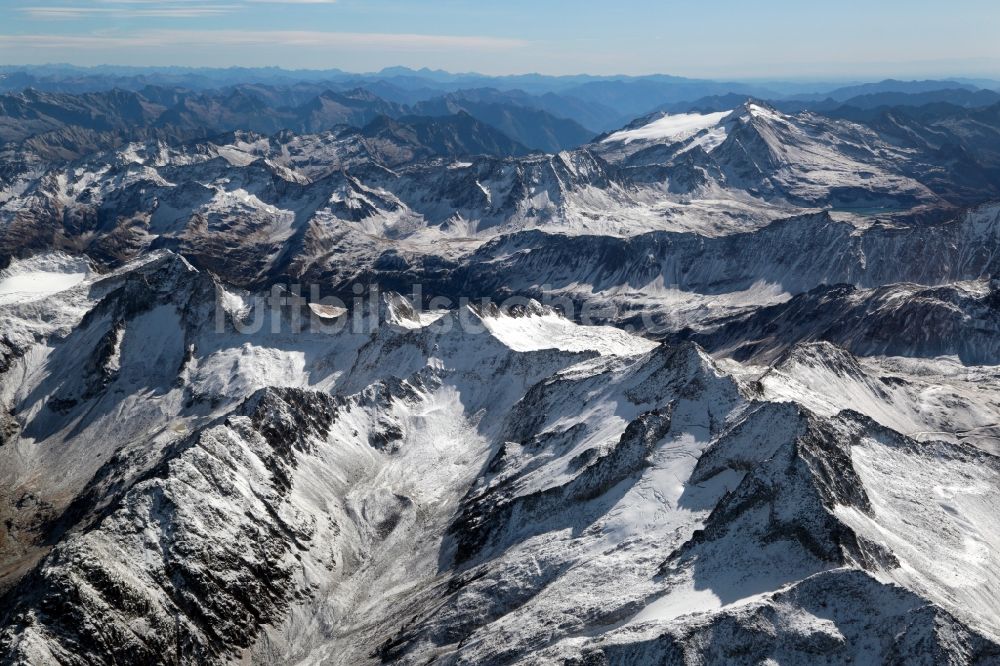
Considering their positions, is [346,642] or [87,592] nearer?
[87,592]

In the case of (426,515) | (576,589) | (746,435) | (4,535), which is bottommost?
(4,535)

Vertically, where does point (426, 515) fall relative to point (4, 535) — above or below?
above

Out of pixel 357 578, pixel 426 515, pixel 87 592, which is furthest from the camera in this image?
pixel 426 515

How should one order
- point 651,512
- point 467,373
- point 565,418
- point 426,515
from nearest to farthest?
point 651,512, point 426,515, point 565,418, point 467,373

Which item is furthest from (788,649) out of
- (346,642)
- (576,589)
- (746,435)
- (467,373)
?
(467,373)

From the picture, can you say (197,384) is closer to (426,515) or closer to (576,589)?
(426,515)

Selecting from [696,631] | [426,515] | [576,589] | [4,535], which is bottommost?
[4,535]

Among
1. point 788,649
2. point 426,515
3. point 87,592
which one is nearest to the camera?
point 788,649

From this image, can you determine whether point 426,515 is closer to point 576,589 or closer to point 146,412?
point 576,589

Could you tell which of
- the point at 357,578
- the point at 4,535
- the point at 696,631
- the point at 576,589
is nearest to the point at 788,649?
the point at 696,631
